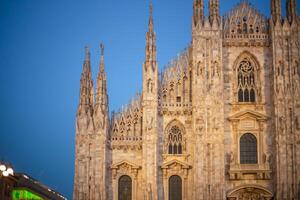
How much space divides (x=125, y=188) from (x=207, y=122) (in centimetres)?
711

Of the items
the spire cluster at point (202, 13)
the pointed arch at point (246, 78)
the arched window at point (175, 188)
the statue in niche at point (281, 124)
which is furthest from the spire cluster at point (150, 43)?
the statue in niche at point (281, 124)

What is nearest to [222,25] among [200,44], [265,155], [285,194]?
[200,44]

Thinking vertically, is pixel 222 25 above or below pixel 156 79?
above

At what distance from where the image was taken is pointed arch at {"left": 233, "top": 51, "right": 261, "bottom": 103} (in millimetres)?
45062

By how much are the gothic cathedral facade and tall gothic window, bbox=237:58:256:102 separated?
7 cm

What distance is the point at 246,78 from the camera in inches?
1784

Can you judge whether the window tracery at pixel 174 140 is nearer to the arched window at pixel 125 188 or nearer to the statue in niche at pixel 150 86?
the statue in niche at pixel 150 86

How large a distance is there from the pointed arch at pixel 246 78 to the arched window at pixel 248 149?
257 centimetres

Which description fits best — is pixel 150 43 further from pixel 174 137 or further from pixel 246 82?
pixel 246 82

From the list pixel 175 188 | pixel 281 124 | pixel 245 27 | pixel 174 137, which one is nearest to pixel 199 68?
pixel 245 27

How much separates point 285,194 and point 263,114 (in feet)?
18.6

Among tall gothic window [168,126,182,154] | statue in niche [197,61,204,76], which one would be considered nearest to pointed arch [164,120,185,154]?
tall gothic window [168,126,182,154]

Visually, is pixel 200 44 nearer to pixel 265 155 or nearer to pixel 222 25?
pixel 222 25

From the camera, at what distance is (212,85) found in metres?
44.1
